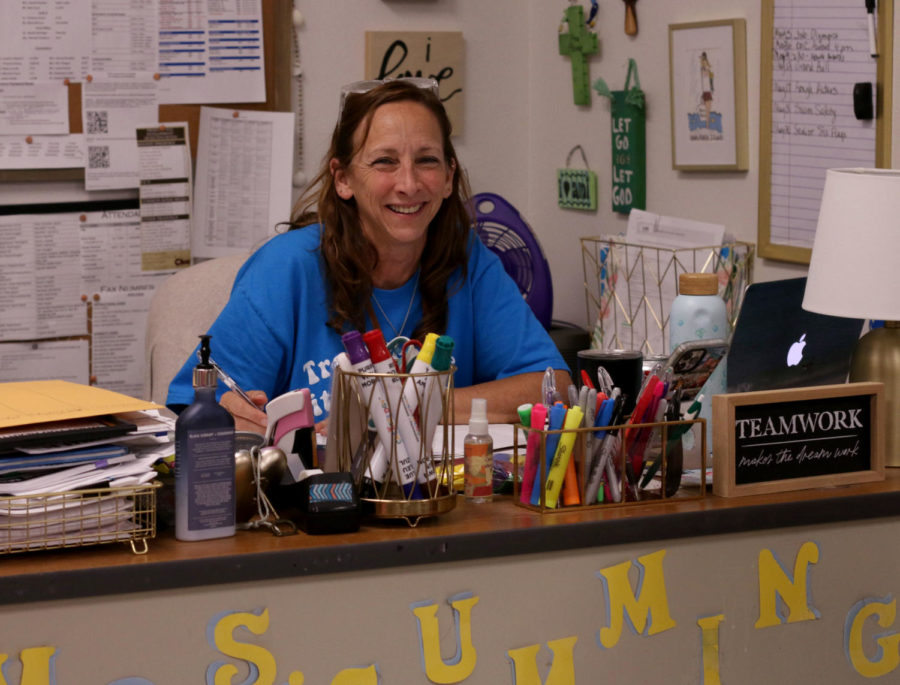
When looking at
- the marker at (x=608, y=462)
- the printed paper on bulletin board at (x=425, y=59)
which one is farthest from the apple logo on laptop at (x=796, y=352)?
the printed paper on bulletin board at (x=425, y=59)

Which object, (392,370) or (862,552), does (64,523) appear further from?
(862,552)

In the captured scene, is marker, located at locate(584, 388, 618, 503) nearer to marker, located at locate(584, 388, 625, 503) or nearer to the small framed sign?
marker, located at locate(584, 388, 625, 503)

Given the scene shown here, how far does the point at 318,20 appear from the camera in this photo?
3291 mm

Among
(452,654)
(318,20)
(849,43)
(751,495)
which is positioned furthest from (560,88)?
(452,654)

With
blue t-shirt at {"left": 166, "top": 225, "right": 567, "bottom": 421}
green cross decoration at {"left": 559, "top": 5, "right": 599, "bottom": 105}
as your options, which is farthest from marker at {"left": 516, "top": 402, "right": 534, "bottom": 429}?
green cross decoration at {"left": 559, "top": 5, "right": 599, "bottom": 105}

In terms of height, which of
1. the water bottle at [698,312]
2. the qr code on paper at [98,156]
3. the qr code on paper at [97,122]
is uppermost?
the qr code on paper at [97,122]

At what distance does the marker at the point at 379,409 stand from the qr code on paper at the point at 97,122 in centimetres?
194

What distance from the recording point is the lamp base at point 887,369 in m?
1.68

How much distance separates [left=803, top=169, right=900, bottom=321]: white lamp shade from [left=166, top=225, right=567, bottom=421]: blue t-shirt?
63 centimetres

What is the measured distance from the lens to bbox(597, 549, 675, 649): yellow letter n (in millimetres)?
1405

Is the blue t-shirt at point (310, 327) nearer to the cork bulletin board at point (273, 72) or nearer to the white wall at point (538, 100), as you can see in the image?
the white wall at point (538, 100)

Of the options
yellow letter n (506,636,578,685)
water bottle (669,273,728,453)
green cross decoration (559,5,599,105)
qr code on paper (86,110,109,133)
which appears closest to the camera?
yellow letter n (506,636,578,685)

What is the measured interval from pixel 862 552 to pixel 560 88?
212 centimetres

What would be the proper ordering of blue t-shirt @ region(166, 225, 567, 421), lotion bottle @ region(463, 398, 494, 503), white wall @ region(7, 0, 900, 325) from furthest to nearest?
1. white wall @ region(7, 0, 900, 325)
2. blue t-shirt @ region(166, 225, 567, 421)
3. lotion bottle @ region(463, 398, 494, 503)
